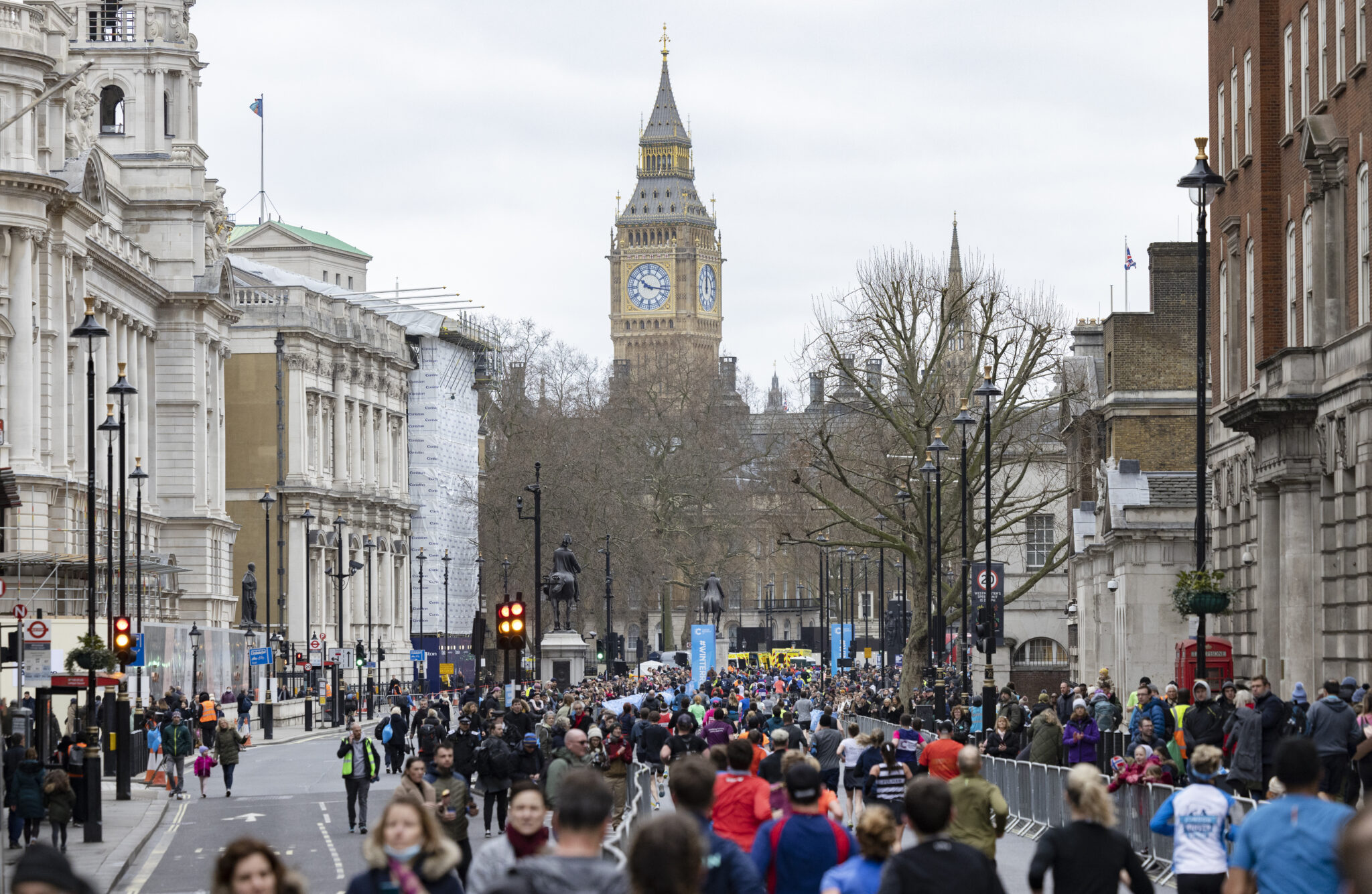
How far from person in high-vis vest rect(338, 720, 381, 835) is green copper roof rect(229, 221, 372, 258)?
10794 centimetres

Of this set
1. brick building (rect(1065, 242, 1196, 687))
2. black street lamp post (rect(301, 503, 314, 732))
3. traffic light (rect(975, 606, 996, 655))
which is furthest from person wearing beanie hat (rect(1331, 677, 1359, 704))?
black street lamp post (rect(301, 503, 314, 732))

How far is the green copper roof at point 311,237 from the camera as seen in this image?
452 feet

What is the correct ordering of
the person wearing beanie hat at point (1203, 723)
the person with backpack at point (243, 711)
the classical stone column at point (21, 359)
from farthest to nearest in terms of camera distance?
the classical stone column at point (21, 359)
the person with backpack at point (243, 711)
the person wearing beanie hat at point (1203, 723)

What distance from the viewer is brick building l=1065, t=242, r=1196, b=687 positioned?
175ft

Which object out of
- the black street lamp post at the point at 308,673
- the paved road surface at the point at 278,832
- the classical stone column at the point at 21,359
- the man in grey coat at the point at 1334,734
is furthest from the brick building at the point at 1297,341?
the black street lamp post at the point at 308,673

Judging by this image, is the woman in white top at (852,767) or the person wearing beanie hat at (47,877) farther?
the woman in white top at (852,767)

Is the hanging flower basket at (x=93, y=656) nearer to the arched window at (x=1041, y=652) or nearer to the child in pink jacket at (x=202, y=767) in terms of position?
the child in pink jacket at (x=202, y=767)

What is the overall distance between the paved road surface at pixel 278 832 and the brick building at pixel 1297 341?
28.8ft

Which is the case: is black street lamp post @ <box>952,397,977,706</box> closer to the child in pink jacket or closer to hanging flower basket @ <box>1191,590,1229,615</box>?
the child in pink jacket

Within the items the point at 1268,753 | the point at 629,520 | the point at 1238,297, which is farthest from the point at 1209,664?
the point at 629,520

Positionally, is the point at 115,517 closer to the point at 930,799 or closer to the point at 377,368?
the point at 377,368

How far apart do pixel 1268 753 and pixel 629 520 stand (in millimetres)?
87115

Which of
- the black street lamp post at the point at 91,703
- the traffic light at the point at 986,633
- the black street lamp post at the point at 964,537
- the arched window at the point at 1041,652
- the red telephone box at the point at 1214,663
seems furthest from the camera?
the arched window at the point at 1041,652

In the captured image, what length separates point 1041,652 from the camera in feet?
259
